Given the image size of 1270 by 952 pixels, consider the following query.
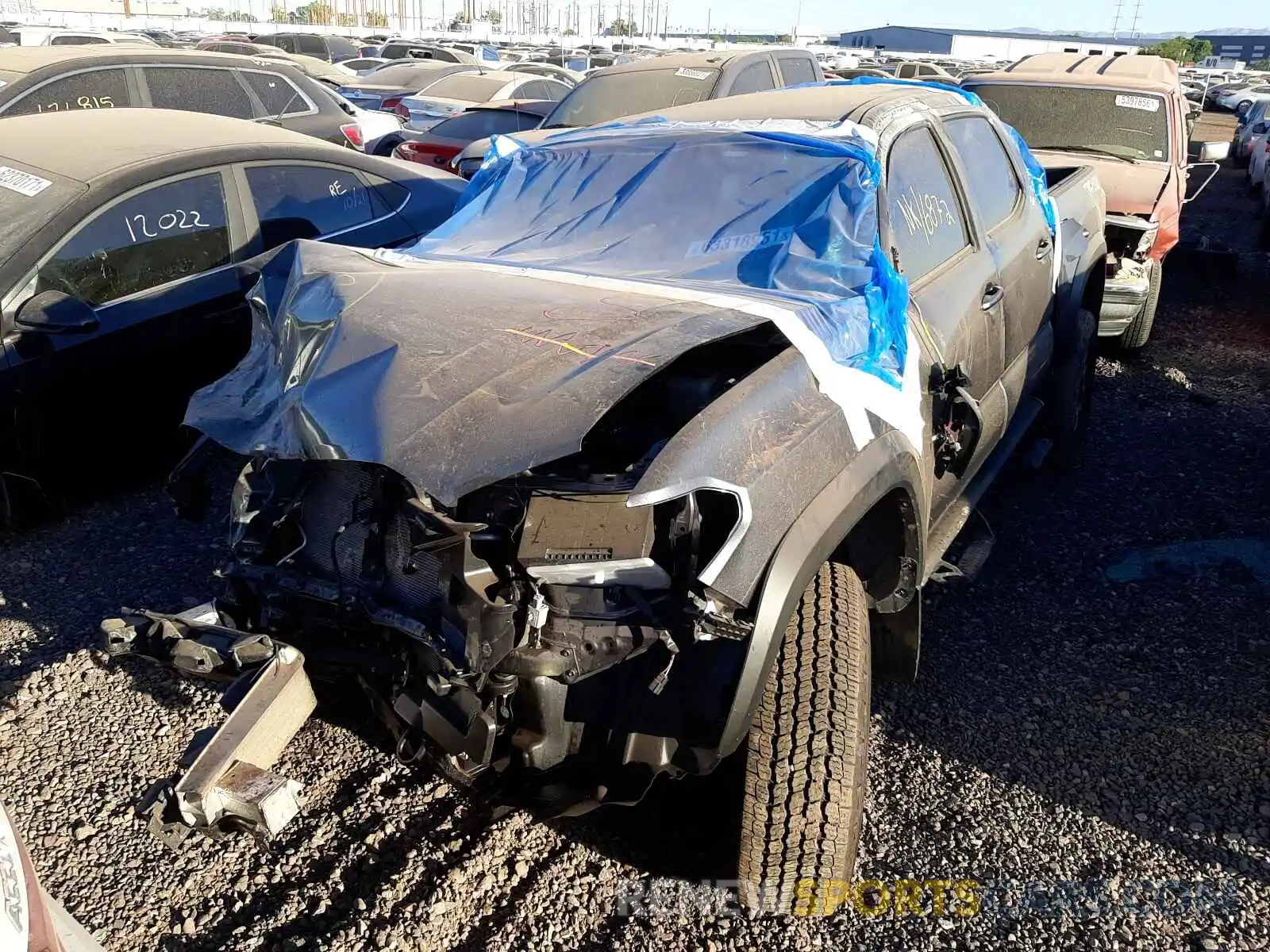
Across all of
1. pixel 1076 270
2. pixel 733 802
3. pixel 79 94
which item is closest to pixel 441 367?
pixel 733 802

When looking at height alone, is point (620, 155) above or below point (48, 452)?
above

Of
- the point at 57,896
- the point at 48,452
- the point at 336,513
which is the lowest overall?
the point at 57,896

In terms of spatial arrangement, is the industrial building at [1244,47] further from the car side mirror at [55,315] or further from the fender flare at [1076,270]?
the car side mirror at [55,315]

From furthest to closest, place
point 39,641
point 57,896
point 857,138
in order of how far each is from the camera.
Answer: point 39,641 → point 857,138 → point 57,896

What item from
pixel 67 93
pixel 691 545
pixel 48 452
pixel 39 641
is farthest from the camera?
pixel 67 93

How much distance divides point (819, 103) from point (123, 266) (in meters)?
2.97

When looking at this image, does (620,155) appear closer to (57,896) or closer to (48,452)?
(48,452)

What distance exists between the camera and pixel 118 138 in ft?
14.9

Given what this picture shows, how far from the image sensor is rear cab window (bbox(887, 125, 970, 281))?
10.3 feet

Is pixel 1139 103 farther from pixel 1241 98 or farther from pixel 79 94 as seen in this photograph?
pixel 1241 98

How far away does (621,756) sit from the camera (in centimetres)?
217

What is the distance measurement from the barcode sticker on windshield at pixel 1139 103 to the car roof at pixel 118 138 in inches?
230

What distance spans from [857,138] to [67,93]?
6.50 meters

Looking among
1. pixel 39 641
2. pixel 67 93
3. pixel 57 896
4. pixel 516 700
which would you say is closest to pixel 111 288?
pixel 39 641
